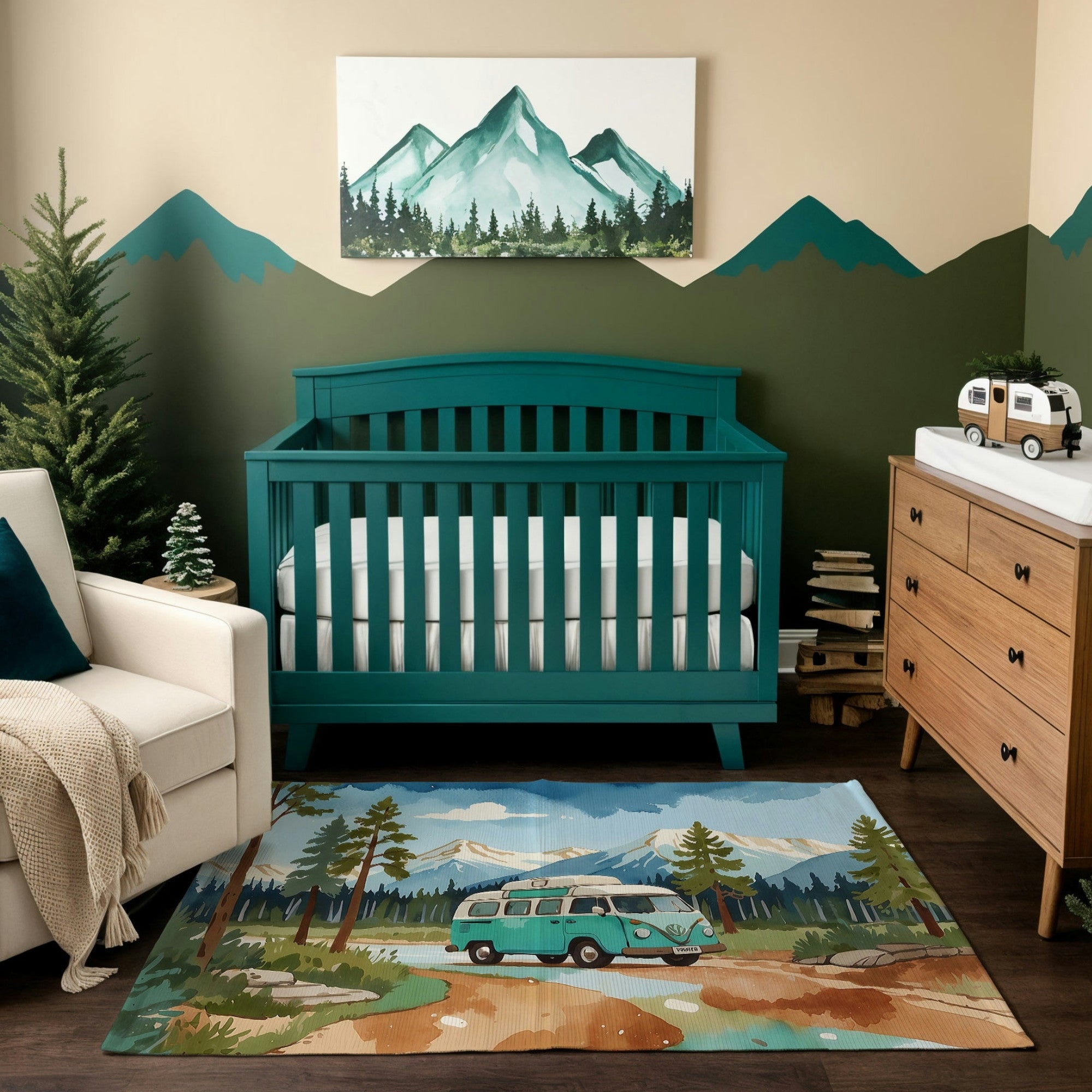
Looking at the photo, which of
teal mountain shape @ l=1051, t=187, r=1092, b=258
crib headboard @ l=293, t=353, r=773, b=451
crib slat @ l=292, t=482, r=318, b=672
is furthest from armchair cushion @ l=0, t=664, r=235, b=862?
teal mountain shape @ l=1051, t=187, r=1092, b=258

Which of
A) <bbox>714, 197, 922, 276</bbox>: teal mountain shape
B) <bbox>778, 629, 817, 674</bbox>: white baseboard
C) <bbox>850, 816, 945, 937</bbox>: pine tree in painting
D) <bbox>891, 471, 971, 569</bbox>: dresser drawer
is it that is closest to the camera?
<bbox>850, 816, 945, 937</bbox>: pine tree in painting

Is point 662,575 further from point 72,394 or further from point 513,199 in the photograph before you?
point 72,394

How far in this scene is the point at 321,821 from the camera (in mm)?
2209

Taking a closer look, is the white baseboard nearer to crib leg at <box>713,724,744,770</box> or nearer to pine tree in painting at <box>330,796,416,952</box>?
crib leg at <box>713,724,744,770</box>

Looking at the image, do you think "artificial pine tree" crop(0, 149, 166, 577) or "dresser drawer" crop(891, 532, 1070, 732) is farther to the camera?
"artificial pine tree" crop(0, 149, 166, 577)

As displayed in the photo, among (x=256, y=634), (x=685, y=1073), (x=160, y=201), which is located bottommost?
(x=685, y=1073)

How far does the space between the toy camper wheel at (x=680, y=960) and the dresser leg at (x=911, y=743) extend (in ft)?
3.30

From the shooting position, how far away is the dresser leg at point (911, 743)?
97.4 inches

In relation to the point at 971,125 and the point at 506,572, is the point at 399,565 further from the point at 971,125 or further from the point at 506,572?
the point at 971,125

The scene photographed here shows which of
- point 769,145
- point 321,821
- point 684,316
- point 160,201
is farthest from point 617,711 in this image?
point 160,201

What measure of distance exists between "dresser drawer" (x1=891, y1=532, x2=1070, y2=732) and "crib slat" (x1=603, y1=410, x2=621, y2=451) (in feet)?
3.23

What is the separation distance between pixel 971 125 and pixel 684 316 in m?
1.03

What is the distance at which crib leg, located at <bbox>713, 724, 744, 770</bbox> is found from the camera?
2.52m

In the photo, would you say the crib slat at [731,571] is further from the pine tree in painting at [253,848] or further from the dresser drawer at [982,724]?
the pine tree in painting at [253,848]
